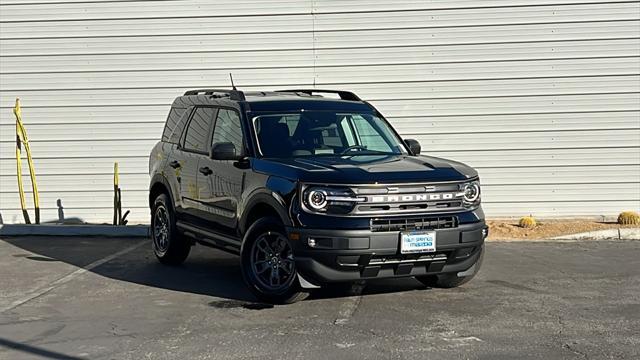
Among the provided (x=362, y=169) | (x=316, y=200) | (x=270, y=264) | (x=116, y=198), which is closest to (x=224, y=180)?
(x=270, y=264)

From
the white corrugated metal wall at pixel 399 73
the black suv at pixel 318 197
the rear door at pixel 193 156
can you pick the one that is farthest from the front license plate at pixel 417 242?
the white corrugated metal wall at pixel 399 73

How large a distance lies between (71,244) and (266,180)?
16.3 feet

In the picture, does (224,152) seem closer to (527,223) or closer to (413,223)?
(413,223)

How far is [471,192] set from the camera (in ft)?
25.5

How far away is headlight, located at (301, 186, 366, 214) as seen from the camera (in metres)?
7.18

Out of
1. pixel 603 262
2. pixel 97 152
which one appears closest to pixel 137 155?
pixel 97 152

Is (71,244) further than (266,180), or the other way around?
(71,244)

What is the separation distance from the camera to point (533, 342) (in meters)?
6.34

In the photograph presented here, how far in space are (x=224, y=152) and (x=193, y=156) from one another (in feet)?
3.98

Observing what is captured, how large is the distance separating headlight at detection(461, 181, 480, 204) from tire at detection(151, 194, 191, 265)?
3.50 metres

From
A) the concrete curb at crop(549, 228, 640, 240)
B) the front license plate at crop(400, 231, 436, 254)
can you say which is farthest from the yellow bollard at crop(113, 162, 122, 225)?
the front license plate at crop(400, 231, 436, 254)

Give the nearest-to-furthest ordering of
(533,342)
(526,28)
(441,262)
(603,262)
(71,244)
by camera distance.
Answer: (533,342) → (441,262) → (603,262) → (71,244) → (526,28)

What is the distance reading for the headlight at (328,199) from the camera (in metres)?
7.18

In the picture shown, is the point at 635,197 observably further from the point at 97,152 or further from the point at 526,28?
the point at 97,152
